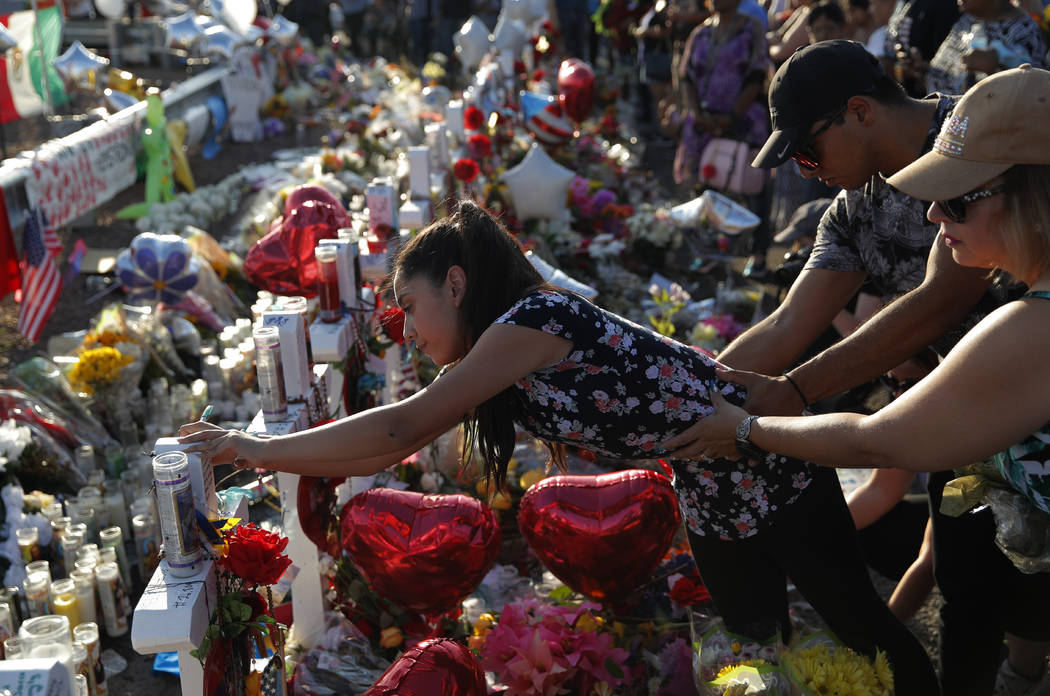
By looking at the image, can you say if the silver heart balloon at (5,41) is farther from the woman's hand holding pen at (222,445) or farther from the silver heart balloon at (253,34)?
the woman's hand holding pen at (222,445)

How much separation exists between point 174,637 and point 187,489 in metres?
0.28

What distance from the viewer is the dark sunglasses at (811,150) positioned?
223 centimetres

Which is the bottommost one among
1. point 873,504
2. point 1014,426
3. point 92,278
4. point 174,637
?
point 92,278

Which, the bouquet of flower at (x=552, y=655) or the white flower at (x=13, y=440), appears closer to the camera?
the bouquet of flower at (x=552, y=655)

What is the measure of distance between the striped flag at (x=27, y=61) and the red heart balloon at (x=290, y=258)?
6087 mm

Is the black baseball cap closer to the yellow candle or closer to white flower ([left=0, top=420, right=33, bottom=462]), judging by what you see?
the yellow candle

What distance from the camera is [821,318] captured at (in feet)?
8.27

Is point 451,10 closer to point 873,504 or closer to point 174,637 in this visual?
point 873,504

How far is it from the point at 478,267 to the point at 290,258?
155 cm

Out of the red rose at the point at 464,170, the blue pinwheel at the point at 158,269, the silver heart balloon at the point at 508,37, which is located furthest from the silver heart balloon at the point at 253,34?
the blue pinwheel at the point at 158,269

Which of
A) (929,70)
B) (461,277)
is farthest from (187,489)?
(929,70)

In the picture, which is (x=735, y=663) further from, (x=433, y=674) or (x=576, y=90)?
(x=576, y=90)

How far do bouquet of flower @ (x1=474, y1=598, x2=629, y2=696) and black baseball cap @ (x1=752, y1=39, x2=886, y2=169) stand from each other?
4.08ft

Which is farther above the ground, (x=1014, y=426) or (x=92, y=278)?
(x=1014, y=426)
